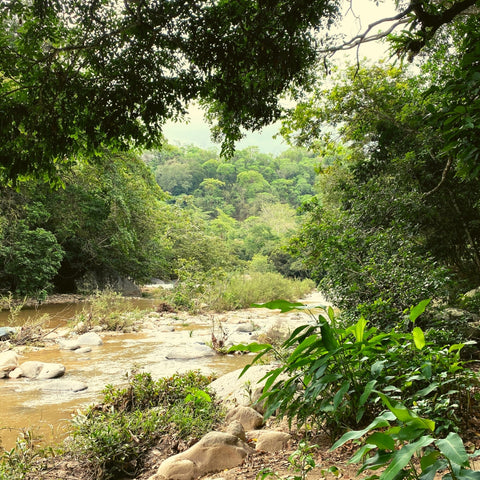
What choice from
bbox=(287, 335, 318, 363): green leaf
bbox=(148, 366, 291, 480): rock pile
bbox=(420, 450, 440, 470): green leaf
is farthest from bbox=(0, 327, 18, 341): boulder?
bbox=(420, 450, 440, 470): green leaf

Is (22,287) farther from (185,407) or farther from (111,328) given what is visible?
(185,407)

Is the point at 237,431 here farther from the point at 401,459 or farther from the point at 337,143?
the point at 337,143

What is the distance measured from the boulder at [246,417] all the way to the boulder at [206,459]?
2.26 feet

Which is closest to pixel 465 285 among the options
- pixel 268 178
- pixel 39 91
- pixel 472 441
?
pixel 472 441

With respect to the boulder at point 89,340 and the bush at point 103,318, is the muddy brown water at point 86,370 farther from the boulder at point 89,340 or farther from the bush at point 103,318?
the bush at point 103,318

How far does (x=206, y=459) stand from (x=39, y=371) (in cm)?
478

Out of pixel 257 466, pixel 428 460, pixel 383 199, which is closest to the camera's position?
pixel 428 460

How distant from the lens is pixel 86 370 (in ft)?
21.4

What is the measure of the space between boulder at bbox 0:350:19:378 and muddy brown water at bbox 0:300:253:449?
0.94ft

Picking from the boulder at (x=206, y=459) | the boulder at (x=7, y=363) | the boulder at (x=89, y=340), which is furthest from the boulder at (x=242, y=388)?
the boulder at (x=89, y=340)

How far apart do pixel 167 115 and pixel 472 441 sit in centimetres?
395

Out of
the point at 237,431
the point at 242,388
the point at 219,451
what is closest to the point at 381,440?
the point at 219,451

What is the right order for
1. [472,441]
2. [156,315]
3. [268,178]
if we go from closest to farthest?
[472,441]
[156,315]
[268,178]

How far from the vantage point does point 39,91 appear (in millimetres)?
3510
